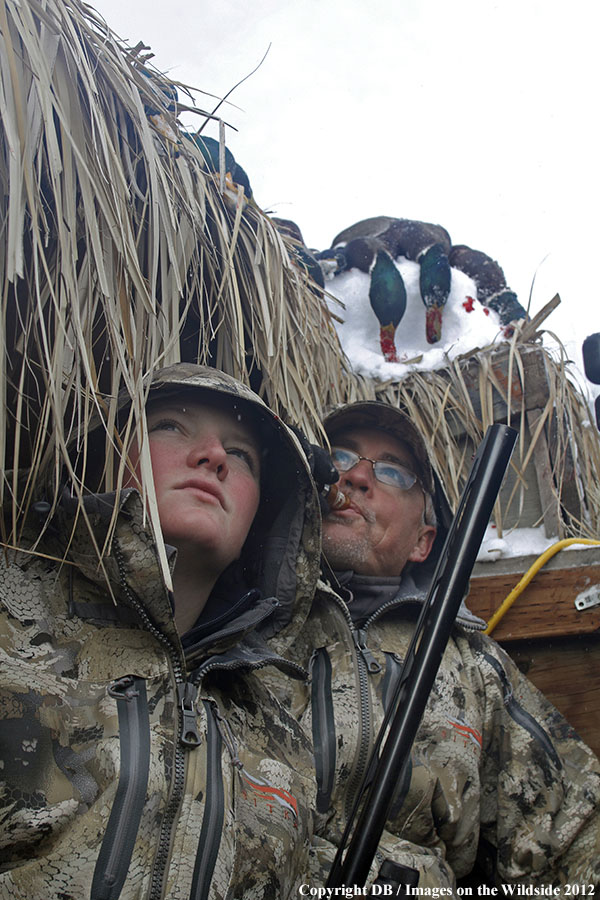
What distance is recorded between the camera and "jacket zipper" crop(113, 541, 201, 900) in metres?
0.84

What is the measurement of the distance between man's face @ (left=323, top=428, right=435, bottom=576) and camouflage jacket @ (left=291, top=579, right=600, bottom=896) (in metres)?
0.11

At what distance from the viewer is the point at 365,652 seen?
4.80 feet

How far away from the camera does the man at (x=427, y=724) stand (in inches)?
52.9

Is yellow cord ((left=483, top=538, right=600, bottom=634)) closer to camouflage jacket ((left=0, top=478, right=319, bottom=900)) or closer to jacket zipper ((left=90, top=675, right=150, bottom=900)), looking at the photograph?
camouflage jacket ((left=0, top=478, right=319, bottom=900))

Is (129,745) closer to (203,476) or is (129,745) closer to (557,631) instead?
(203,476)

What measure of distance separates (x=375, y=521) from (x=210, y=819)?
2.88 ft

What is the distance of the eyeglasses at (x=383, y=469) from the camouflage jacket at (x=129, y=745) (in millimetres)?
619

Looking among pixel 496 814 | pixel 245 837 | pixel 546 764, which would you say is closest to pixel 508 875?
pixel 496 814

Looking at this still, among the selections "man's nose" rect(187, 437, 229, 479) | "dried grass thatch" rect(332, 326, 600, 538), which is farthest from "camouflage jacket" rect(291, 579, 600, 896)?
"dried grass thatch" rect(332, 326, 600, 538)

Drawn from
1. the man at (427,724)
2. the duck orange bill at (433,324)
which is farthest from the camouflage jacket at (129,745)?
the duck orange bill at (433,324)

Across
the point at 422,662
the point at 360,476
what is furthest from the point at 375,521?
A: the point at 422,662

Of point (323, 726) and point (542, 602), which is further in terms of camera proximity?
point (542, 602)

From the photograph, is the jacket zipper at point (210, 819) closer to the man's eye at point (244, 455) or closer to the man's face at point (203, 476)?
the man's face at point (203, 476)

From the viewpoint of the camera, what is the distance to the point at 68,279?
3.78 ft
